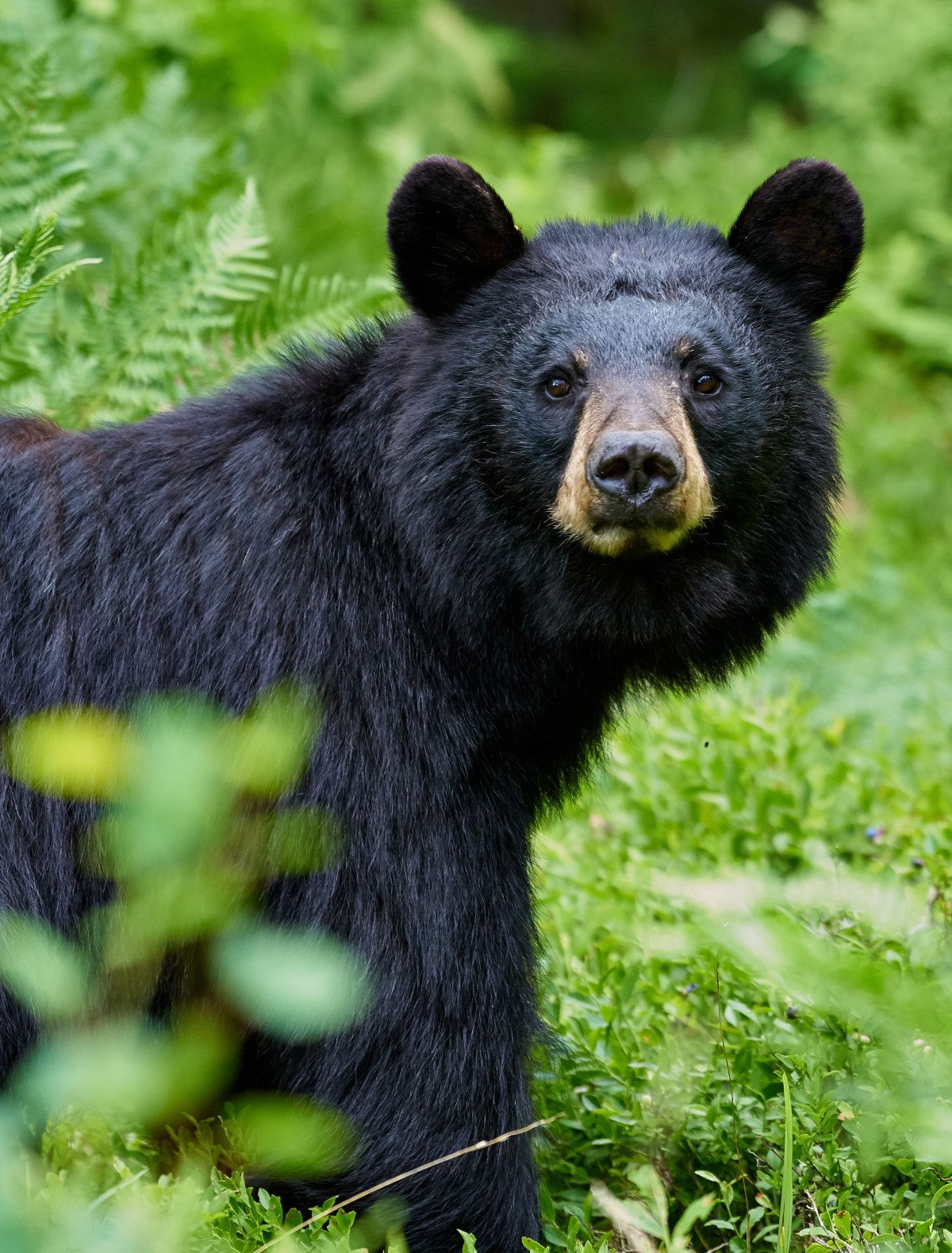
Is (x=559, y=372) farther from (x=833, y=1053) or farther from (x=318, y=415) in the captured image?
(x=833, y=1053)

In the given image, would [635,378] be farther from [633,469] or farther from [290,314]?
[290,314]

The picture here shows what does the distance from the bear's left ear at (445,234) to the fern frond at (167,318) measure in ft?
4.97

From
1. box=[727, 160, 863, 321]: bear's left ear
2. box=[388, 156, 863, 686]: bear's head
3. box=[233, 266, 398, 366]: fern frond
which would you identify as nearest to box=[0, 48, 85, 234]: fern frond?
box=[233, 266, 398, 366]: fern frond

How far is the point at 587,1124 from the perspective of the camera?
3637mm

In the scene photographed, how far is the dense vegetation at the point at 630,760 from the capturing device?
5.67 feet

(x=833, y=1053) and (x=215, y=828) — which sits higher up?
(x=215, y=828)

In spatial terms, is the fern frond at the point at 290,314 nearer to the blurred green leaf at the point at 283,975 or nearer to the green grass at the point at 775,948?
the green grass at the point at 775,948

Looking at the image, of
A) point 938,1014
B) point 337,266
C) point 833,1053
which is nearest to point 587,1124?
point 833,1053

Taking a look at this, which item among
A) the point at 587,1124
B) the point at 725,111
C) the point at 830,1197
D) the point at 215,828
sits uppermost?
the point at 725,111

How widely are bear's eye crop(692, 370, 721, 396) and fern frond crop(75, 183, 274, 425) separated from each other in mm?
2025

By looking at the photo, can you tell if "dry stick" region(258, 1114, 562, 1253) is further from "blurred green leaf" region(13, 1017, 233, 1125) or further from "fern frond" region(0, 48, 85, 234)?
"fern frond" region(0, 48, 85, 234)

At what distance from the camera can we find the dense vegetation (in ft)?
5.67

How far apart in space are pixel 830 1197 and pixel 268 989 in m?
2.31

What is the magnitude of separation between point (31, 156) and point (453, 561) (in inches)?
A: 101
